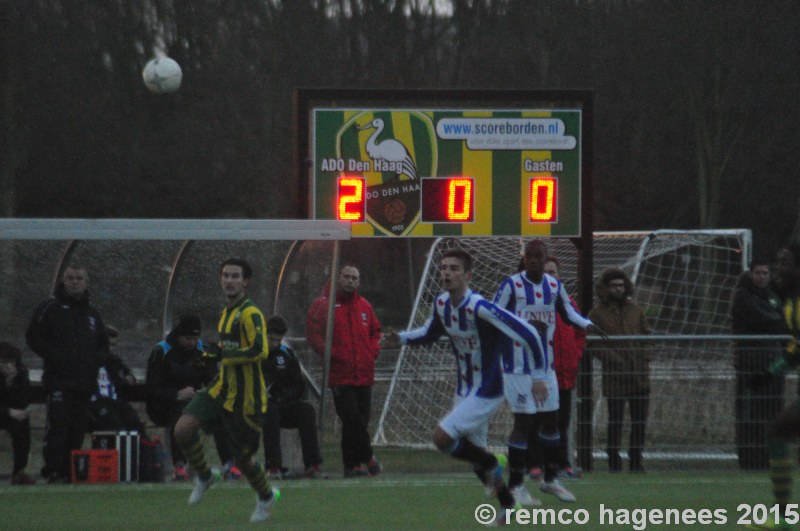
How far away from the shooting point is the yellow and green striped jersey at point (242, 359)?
9.79 meters

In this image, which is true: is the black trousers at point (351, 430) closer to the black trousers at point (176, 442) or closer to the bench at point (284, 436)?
the bench at point (284, 436)

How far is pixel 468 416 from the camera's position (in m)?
9.14

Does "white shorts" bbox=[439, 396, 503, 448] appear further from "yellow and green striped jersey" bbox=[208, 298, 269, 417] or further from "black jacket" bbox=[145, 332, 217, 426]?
"black jacket" bbox=[145, 332, 217, 426]

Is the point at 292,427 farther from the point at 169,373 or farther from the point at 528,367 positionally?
the point at 528,367

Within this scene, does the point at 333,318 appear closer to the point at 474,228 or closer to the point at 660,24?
the point at 474,228

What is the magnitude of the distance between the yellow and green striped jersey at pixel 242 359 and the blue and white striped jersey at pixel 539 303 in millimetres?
2036

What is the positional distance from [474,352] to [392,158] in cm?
482

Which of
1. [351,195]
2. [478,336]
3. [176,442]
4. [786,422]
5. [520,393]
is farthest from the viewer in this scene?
[351,195]

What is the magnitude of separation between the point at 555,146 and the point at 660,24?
22.4 meters

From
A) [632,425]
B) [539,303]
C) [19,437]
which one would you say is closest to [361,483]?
[539,303]

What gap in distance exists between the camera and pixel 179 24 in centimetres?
3184

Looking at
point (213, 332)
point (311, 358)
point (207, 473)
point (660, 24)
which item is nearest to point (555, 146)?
point (311, 358)

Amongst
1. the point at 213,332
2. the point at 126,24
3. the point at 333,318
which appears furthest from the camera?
the point at 126,24

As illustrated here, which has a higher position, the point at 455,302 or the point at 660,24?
the point at 660,24
